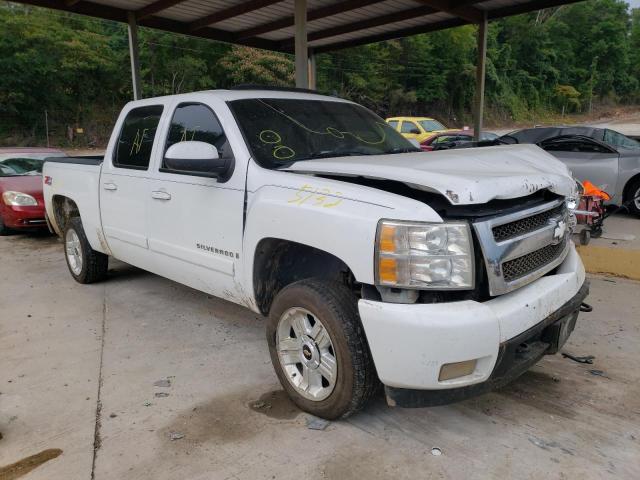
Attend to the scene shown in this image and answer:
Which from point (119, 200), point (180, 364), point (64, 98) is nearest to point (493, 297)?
→ point (180, 364)

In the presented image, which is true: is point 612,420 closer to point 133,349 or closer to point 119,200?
point 133,349

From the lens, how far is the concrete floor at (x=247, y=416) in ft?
8.64

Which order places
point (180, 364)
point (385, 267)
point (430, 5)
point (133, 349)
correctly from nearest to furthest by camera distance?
1. point (385, 267)
2. point (180, 364)
3. point (133, 349)
4. point (430, 5)

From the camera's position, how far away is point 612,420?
9.78 feet

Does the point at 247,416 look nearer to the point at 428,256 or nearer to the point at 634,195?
the point at 428,256

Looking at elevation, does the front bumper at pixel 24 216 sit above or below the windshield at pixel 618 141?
below

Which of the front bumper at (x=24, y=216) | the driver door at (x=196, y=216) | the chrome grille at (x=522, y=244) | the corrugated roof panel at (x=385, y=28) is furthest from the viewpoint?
the corrugated roof panel at (x=385, y=28)

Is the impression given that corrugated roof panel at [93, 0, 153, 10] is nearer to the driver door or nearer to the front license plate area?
the driver door

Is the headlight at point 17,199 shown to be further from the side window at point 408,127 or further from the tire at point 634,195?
the side window at point 408,127

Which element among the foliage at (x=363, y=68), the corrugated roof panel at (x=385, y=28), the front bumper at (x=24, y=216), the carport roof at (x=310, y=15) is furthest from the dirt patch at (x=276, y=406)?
the foliage at (x=363, y=68)

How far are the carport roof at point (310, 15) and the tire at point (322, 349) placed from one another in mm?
7664

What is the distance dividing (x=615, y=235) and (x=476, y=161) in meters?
5.69

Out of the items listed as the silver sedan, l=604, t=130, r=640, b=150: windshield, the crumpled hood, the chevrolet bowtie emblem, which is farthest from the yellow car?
the chevrolet bowtie emblem

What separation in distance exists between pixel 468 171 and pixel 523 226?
41 cm
